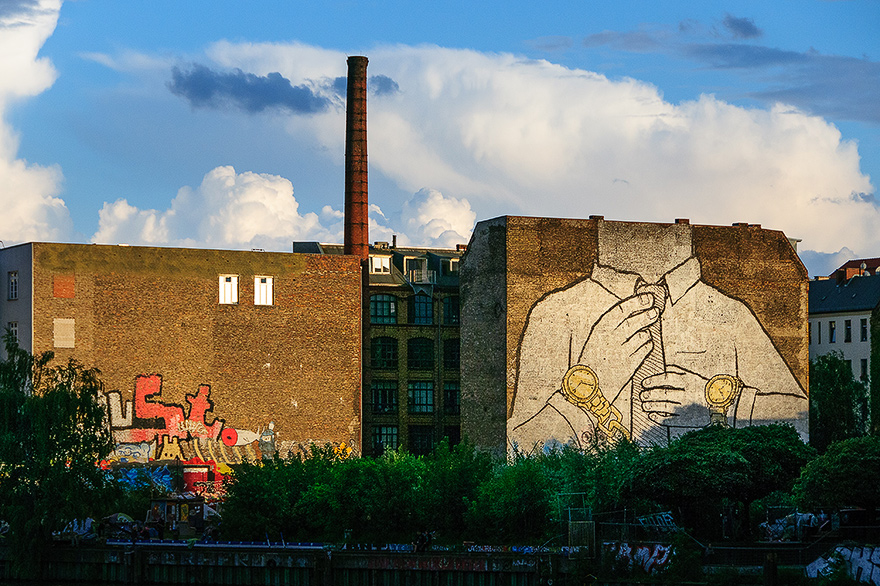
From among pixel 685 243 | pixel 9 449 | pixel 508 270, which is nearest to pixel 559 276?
pixel 508 270

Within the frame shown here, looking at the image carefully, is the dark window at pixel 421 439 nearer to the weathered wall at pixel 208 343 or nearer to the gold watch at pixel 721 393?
the weathered wall at pixel 208 343

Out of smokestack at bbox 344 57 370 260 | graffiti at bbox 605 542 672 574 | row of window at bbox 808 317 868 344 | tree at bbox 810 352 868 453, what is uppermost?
smokestack at bbox 344 57 370 260

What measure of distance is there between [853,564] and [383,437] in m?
35.4

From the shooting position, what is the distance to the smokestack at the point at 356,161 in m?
68.2

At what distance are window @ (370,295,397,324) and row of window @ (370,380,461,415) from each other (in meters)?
3.25

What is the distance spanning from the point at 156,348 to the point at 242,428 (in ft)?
18.6

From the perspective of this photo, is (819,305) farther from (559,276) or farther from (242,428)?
(242,428)

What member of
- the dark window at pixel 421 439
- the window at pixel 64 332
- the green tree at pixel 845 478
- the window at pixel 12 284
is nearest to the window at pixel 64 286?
the window at pixel 64 332

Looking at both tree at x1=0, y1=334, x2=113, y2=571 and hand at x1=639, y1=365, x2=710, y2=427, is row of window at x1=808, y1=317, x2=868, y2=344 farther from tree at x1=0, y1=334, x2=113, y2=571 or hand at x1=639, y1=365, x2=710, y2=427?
tree at x1=0, y1=334, x2=113, y2=571

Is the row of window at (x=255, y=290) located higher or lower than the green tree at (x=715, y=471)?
higher

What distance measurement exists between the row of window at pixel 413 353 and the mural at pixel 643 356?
12051mm

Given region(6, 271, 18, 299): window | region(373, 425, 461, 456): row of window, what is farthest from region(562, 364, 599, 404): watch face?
region(6, 271, 18, 299): window

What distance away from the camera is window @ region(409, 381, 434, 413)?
6931cm

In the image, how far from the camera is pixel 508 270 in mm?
58094
